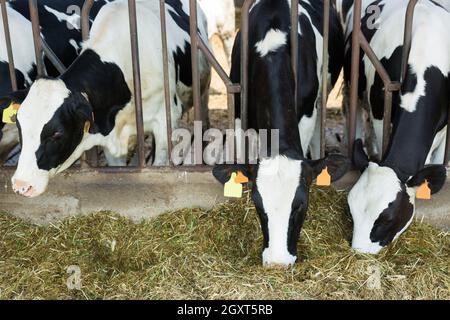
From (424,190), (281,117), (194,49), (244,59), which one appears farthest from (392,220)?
(194,49)

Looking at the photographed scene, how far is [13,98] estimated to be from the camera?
4.08 meters

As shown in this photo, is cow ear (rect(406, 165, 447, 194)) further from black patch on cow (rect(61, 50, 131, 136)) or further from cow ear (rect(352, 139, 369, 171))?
black patch on cow (rect(61, 50, 131, 136))

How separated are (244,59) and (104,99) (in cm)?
107

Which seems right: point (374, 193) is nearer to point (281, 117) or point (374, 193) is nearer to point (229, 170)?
point (281, 117)

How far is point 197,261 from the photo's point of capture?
400cm

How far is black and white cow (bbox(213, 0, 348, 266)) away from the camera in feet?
11.9

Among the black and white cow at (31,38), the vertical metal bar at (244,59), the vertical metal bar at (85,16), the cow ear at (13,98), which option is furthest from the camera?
the black and white cow at (31,38)

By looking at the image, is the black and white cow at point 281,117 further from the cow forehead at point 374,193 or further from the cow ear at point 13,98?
the cow ear at point 13,98

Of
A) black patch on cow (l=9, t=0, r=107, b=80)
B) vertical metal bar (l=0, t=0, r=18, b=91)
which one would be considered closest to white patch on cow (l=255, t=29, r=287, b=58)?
vertical metal bar (l=0, t=0, r=18, b=91)

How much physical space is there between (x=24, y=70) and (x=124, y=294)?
2.29 m

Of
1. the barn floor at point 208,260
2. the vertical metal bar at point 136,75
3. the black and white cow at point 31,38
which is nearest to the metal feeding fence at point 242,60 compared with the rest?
the vertical metal bar at point 136,75

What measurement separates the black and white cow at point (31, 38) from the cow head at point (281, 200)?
2.34m

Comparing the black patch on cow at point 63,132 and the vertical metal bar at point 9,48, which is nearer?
the black patch on cow at point 63,132

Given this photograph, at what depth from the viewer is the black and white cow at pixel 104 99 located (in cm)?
381
